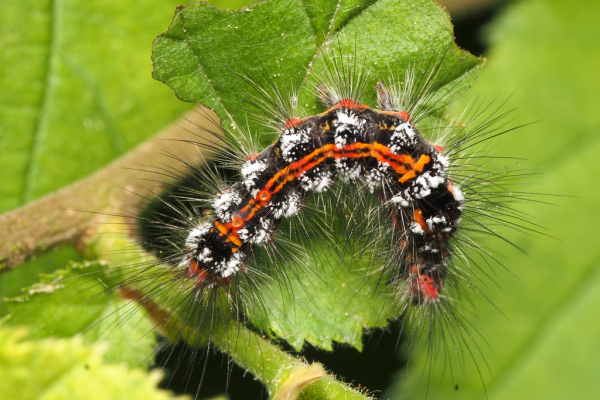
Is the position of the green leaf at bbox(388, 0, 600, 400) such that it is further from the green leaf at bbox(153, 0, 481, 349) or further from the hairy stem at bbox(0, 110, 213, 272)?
the hairy stem at bbox(0, 110, 213, 272)

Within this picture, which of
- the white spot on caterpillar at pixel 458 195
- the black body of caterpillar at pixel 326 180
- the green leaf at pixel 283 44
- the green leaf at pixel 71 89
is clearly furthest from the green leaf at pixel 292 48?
the green leaf at pixel 71 89

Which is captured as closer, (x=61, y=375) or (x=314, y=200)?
(x=61, y=375)

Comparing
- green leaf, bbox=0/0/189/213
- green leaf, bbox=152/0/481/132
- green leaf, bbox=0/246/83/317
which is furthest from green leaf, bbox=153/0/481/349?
green leaf, bbox=0/246/83/317

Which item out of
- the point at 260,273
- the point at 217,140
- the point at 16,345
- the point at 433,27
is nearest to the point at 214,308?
the point at 260,273

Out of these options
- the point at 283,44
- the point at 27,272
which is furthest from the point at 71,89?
the point at 283,44

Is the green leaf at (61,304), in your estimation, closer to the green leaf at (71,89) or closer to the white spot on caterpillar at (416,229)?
the green leaf at (71,89)

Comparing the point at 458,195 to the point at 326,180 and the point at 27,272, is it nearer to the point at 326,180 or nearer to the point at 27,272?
the point at 326,180
